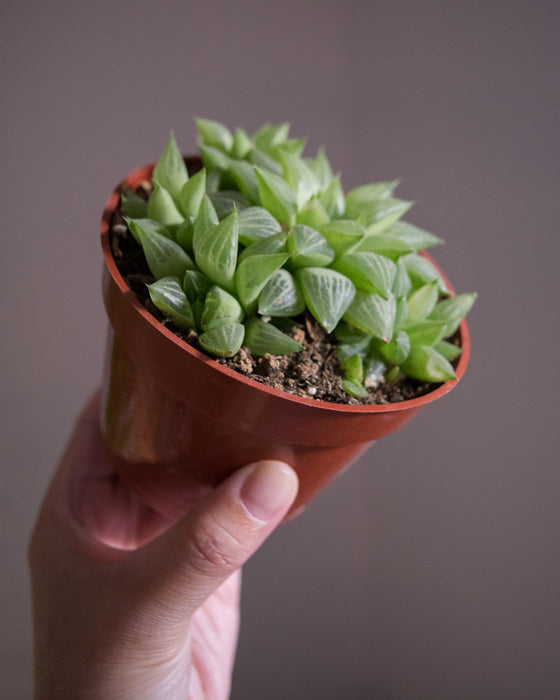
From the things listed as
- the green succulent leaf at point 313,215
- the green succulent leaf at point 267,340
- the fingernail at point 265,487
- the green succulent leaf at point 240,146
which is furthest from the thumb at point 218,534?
the green succulent leaf at point 240,146

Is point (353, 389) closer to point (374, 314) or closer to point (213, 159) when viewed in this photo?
point (374, 314)

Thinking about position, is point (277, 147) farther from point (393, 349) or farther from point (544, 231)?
point (544, 231)

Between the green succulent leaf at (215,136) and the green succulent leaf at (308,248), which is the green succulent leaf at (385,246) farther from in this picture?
the green succulent leaf at (215,136)

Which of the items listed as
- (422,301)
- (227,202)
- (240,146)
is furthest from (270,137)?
(422,301)

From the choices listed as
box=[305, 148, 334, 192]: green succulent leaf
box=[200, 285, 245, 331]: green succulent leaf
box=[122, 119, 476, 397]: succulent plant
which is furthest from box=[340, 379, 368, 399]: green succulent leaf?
box=[305, 148, 334, 192]: green succulent leaf

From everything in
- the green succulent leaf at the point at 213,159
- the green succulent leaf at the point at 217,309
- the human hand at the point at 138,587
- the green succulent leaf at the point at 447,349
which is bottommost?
the human hand at the point at 138,587
